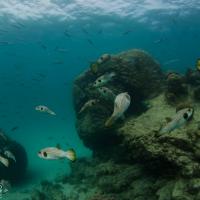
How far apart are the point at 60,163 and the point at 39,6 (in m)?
15.4

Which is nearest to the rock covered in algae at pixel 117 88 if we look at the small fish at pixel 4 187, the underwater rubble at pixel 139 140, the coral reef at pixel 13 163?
the underwater rubble at pixel 139 140

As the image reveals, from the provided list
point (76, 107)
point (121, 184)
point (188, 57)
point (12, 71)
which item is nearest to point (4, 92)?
point (12, 71)

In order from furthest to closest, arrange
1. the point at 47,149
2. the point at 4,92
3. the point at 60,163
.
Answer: the point at 4,92 < the point at 60,163 < the point at 47,149

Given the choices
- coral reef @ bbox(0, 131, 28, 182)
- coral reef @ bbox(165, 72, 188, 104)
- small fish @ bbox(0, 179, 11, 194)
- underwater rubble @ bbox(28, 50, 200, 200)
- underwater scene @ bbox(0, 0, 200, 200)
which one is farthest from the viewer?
coral reef @ bbox(0, 131, 28, 182)

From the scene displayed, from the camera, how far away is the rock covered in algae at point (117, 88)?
583 inches

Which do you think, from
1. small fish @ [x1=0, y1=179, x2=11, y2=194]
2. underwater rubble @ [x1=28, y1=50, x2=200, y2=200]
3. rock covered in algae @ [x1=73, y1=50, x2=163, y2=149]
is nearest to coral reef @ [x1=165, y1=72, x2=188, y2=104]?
underwater rubble @ [x1=28, y1=50, x2=200, y2=200]

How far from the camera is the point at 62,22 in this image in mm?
38594

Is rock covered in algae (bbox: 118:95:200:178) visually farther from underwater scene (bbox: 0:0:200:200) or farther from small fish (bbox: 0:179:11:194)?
small fish (bbox: 0:179:11:194)

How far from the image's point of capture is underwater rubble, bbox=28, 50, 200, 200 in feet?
27.0

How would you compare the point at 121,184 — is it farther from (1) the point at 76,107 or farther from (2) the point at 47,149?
(1) the point at 76,107

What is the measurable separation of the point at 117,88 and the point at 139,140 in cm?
592

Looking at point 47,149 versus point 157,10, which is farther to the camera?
A: point 157,10

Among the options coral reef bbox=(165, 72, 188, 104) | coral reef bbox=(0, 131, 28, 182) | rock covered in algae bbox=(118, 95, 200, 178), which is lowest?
rock covered in algae bbox=(118, 95, 200, 178)

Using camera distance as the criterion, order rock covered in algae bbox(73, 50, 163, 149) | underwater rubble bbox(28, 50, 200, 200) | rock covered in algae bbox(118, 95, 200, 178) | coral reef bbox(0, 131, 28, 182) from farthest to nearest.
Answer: coral reef bbox(0, 131, 28, 182)
rock covered in algae bbox(73, 50, 163, 149)
underwater rubble bbox(28, 50, 200, 200)
rock covered in algae bbox(118, 95, 200, 178)
